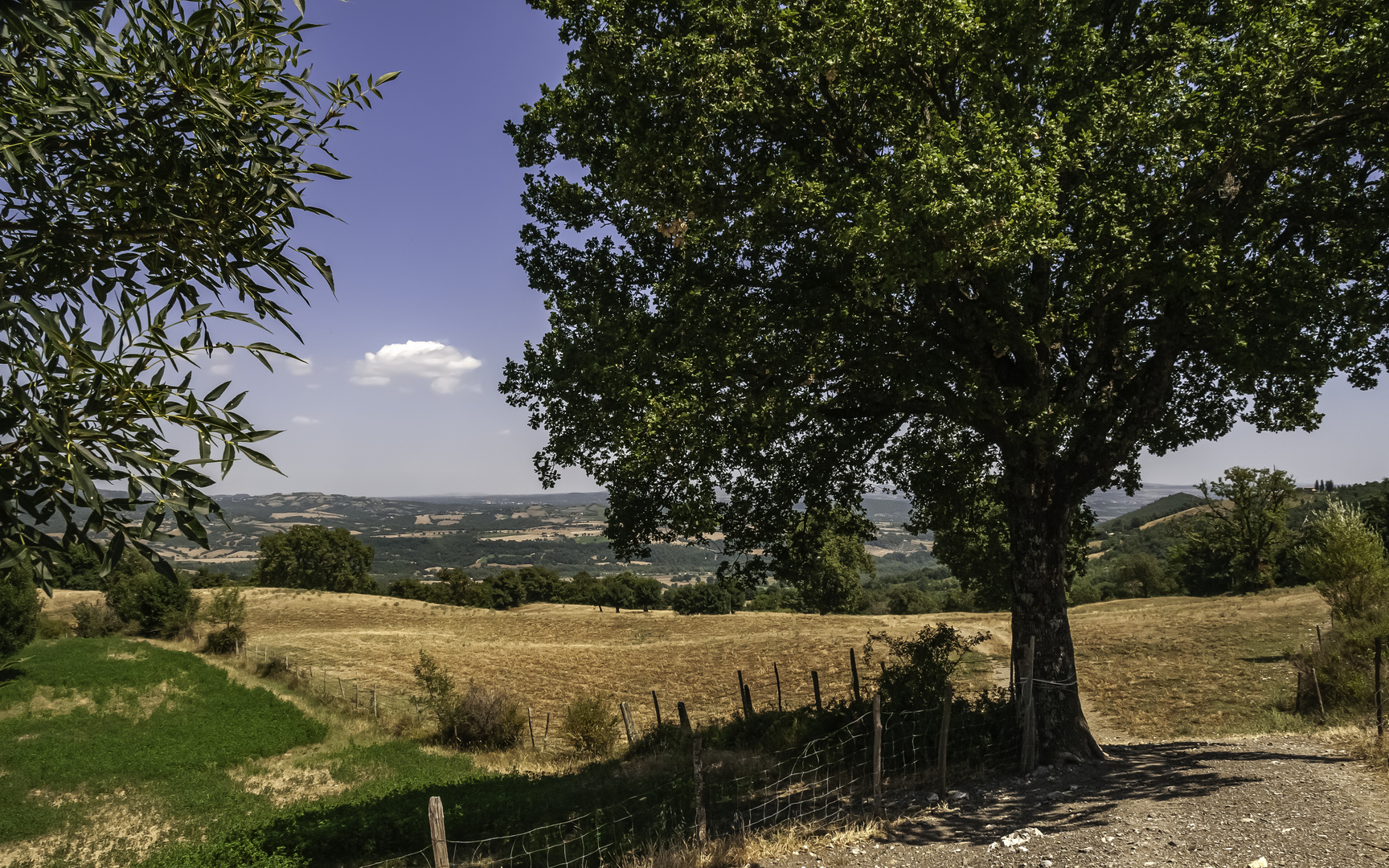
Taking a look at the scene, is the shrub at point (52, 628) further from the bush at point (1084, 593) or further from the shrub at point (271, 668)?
the bush at point (1084, 593)

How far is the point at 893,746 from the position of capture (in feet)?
41.9

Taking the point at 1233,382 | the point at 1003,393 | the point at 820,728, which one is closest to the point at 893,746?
the point at 820,728

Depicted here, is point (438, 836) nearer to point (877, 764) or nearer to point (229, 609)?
point (877, 764)

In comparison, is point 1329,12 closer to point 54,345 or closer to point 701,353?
point 701,353

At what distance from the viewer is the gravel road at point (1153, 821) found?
25.1ft

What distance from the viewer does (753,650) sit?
145 feet

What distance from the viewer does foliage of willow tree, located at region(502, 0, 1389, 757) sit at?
936 centimetres

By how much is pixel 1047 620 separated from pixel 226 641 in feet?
155

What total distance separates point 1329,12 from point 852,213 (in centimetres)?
678

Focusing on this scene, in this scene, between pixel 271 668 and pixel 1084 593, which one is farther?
pixel 1084 593

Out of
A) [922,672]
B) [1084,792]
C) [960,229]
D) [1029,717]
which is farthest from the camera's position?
[922,672]

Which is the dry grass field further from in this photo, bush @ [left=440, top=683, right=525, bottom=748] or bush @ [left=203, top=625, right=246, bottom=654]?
bush @ [left=440, top=683, right=525, bottom=748]

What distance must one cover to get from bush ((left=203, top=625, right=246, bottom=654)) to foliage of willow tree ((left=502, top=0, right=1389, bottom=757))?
4127cm

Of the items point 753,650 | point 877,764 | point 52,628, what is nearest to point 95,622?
point 52,628
